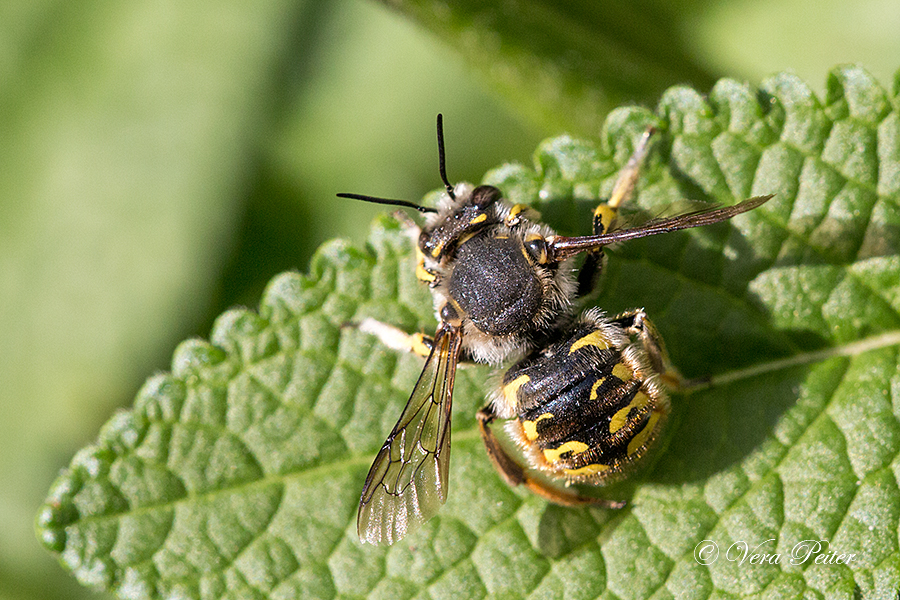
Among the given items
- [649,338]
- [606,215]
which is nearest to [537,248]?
[606,215]

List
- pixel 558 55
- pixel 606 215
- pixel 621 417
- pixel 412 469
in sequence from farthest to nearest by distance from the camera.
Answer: pixel 558 55 < pixel 606 215 < pixel 412 469 < pixel 621 417

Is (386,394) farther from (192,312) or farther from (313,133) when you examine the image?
(313,133)

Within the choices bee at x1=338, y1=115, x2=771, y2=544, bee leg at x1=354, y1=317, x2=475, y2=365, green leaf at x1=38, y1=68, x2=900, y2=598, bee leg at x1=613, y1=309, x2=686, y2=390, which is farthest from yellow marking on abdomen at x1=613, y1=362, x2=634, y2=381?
bee leg at x1=354, y1=317, x2=475, y2=365

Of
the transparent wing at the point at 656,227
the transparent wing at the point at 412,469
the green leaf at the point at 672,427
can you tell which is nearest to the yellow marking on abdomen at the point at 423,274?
the green leaf at the point at 672,427

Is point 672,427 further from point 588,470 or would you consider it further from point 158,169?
point 158,169

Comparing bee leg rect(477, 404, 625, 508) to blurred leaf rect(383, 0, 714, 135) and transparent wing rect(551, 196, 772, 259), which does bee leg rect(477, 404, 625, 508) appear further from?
blurred leaf rect(383, 0, 714, 135)

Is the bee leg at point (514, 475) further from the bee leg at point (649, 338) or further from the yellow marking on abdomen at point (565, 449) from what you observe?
the bee leg at point (649, 338)
